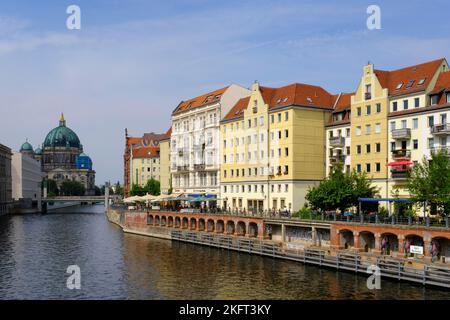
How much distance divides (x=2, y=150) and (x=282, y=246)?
14614cm

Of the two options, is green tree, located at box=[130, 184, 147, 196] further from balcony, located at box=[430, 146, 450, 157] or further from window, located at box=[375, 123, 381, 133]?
balcony, located at box=[430, 146, 450, 157]

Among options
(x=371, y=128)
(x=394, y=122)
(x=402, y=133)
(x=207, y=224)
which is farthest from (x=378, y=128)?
(x=207, y=224)

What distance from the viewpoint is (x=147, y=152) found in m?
190

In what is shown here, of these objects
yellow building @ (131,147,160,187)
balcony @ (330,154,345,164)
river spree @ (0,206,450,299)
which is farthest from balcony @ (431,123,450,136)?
yellow building @ (131,147,160,187)

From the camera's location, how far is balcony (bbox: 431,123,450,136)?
66188mm

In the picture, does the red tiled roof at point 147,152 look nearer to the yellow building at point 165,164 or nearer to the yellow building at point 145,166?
the yellow building at point 145,166

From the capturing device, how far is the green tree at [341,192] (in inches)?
2749

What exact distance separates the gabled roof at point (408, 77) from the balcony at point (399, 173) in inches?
395

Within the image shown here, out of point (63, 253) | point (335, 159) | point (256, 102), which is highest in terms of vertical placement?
point (256, 102)

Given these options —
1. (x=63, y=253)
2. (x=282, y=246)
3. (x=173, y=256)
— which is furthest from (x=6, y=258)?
(x=282, y=246)

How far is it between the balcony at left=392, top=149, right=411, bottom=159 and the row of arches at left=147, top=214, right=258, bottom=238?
2271cm
